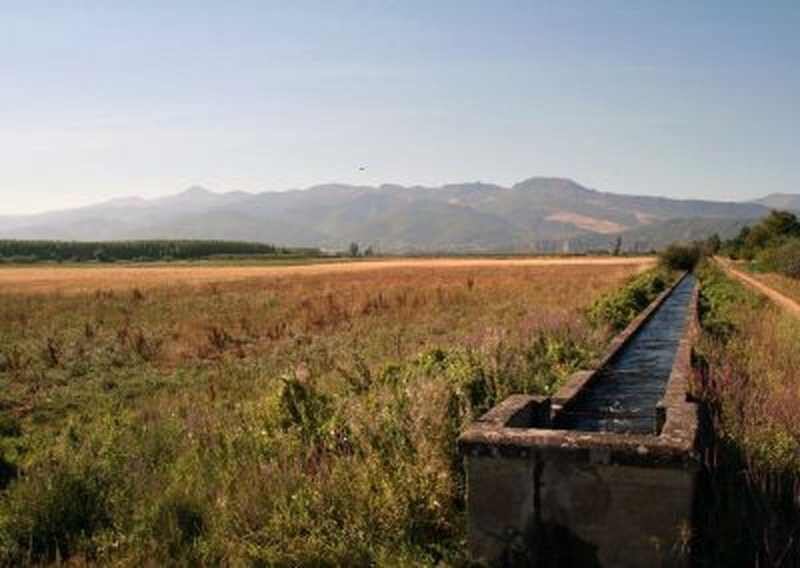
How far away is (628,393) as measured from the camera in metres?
9.49

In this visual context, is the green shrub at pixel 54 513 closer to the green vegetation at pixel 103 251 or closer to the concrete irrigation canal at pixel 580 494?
the concrete irrigation canal at pixel 580 494

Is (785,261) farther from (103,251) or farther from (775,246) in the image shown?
(103,251)

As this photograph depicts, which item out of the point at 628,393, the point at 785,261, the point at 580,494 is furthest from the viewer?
the point at 785,261

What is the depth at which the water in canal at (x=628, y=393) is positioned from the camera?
7773 millimetres

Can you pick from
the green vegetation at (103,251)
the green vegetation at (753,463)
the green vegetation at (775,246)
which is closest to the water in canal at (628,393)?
the green vegetation at (753,463)

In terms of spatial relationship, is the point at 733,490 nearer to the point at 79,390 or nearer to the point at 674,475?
the point at 674,475

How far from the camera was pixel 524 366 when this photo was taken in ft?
33.1

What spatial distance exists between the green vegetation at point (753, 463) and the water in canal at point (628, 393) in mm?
620

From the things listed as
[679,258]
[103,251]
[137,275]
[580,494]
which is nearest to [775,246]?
[679,258]

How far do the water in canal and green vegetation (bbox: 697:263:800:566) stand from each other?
0.62m

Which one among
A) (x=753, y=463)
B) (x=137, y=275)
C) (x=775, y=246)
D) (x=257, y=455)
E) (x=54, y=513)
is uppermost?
(x=775, y=246)

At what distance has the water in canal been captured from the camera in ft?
25.5

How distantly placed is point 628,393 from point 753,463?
3256 mm

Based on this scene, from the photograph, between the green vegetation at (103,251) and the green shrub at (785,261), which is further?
the green vegetation at (103,251)
